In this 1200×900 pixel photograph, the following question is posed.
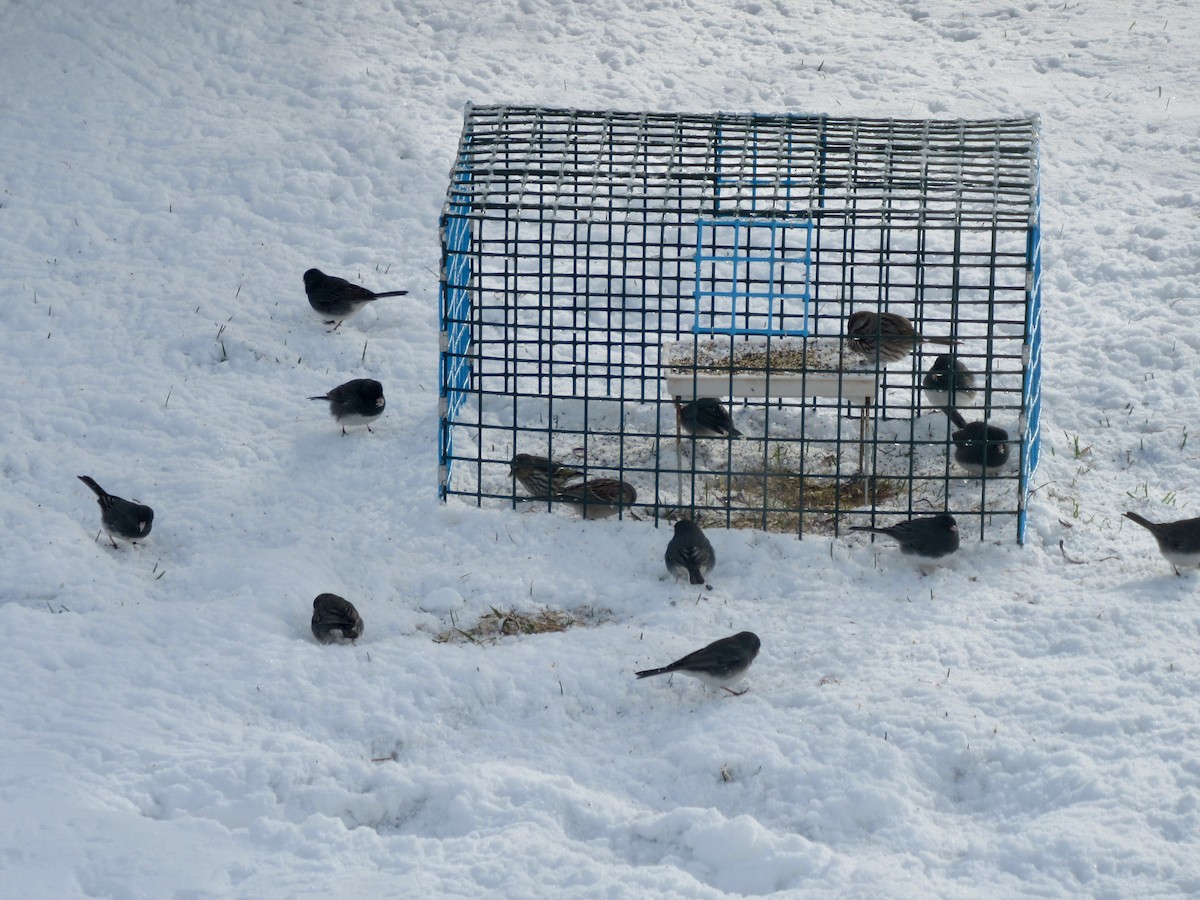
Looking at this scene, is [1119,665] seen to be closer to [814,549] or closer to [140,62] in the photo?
[814,549]

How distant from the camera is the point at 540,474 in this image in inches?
323

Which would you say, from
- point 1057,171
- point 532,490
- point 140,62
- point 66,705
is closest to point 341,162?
point 140,62

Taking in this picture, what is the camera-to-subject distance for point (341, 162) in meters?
12.0

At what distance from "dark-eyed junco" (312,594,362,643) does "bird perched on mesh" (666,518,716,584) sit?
5.17 ft

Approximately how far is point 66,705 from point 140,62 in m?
8.39

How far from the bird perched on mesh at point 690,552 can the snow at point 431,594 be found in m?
0.16

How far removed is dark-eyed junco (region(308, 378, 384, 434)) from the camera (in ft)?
28.6

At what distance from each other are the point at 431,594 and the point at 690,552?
1300mm

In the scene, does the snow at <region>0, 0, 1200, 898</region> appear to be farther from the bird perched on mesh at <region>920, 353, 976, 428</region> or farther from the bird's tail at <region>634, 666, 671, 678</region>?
the bird perched on mesh at <region>920, 353, 976, 428</region>

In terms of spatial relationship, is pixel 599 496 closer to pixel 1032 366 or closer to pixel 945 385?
pixel 945 385

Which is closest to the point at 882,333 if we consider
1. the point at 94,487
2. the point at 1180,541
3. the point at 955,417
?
the point at 955,417

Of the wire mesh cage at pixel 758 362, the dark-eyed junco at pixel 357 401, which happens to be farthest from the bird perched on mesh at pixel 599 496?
the dark-eyed junco at pixel 357 401

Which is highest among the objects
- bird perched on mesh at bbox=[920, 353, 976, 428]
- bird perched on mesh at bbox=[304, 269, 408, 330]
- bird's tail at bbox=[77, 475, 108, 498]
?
bird perched on mesh at bbox=[304, 269, 408, 330]

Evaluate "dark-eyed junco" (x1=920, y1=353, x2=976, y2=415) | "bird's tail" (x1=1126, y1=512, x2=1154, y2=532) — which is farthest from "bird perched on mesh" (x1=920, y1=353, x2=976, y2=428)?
"bird's tail" (x1=1126, y1=512, x2=1154, y2=532)
